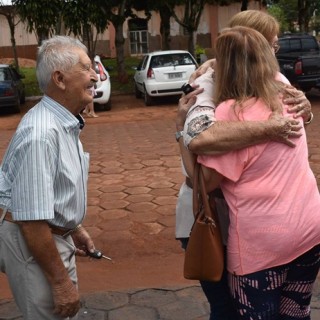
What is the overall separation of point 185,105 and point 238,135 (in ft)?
1.15

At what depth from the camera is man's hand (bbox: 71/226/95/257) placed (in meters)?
2.54

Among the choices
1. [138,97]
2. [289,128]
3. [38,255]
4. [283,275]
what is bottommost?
[138,97]

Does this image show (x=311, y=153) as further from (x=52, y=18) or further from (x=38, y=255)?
(x=52, y=18)

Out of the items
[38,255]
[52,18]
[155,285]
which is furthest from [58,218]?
[52,18]

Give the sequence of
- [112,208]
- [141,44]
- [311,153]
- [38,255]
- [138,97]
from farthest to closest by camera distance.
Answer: [141,44] < [138,97] < [311,153] < [112,208] < [38,255]

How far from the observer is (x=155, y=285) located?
12.8 feet

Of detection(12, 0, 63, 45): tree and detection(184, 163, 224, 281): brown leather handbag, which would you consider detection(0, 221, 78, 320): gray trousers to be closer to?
detection(184, 163, 224, 281): brown leather handbag

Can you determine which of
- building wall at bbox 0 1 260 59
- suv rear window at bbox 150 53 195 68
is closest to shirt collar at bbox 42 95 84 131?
suv rear window at bbox 150 53 195 68

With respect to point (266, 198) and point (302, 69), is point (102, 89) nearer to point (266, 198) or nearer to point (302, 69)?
point (302, 69)

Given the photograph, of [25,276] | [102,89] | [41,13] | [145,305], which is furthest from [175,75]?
[25,276]

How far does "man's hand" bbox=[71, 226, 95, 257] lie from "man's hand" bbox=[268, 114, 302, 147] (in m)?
1.02

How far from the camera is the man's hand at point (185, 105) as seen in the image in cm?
220

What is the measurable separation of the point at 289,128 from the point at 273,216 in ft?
1.08

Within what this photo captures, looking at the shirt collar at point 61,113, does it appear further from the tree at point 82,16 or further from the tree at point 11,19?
the tree at point 11,19
